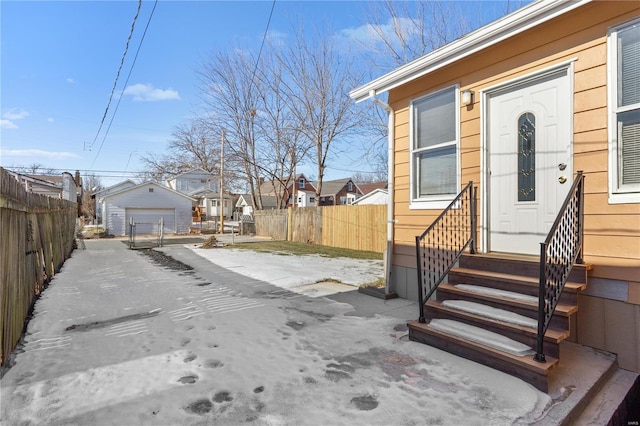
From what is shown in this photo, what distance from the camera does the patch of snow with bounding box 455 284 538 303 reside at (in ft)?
9.37

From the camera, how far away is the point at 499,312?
9.46ft

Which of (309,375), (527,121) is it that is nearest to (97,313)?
(309,375)

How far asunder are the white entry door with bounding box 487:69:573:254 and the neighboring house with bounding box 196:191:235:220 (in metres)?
33.7

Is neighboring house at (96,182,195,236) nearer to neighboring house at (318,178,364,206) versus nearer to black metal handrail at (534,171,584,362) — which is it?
neighboring house at (318,178,364,206)

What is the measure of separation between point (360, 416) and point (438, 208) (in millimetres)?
2905

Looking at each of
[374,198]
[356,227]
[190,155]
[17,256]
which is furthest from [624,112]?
[190,155]

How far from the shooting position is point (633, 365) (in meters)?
2.69

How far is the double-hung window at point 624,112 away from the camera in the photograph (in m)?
2.75

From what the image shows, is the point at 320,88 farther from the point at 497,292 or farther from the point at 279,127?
the point at 497,292

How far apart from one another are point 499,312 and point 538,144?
5.83 ft

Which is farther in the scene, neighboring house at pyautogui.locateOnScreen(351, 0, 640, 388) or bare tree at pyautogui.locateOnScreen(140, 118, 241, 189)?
bare tree at pyautogui.locateOnScreen(140, 118, 241, 189)

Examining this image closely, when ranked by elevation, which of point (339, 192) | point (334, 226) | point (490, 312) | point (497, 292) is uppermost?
point (339, 192)

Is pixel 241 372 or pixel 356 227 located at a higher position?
pixel 356 227

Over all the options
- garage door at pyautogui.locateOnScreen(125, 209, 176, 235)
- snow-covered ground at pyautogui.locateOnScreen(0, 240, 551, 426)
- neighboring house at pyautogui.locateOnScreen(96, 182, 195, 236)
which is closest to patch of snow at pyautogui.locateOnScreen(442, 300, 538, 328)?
snow-covered ground at pyautogui.locateOnScreen(0, 240, 551, 426)
